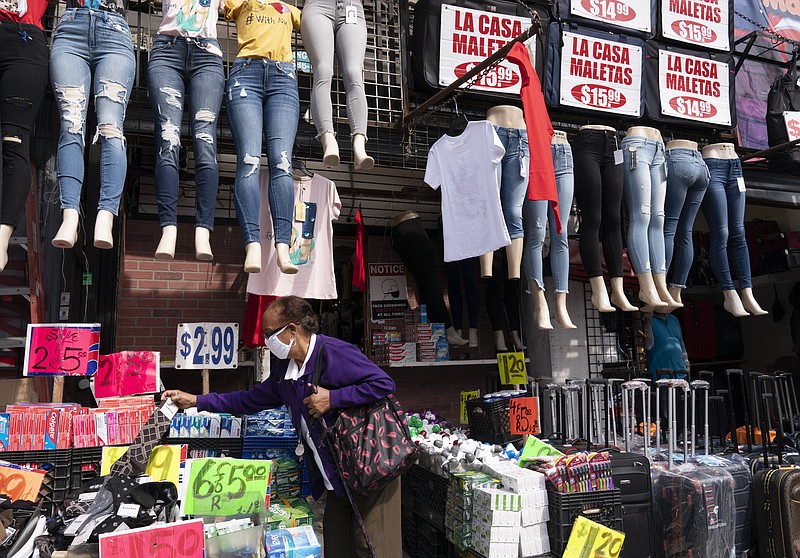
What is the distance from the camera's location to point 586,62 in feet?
16.7

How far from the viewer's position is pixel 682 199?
487cm

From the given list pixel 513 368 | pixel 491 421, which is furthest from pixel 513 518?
pixel 513 368

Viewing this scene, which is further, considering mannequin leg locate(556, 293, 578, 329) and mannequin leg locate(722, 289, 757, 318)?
mannequin leg locate(722, 289, 757, 318)

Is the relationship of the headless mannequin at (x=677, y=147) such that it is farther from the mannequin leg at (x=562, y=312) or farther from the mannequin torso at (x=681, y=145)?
the mannequin leg at (x=562, y=312)

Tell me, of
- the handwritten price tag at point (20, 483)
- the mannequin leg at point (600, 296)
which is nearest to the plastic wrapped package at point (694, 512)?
the mannequin leg at point (600, 296)

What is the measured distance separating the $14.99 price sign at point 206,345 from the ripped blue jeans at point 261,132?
90cm

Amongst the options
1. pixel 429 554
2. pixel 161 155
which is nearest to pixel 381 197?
pixel 161 155

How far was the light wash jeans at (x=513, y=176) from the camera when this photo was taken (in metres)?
4.17

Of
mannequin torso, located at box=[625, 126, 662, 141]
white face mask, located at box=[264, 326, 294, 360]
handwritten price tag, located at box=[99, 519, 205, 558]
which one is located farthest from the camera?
mannequin torso, located at box=[625, 126, 662, 141]

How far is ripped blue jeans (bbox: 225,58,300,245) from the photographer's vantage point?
335 centimetres

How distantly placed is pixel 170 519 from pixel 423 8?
4015mm

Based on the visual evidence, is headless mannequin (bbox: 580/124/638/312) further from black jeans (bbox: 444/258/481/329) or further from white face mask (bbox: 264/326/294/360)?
white face mask (bbox: 264/326/294/360)

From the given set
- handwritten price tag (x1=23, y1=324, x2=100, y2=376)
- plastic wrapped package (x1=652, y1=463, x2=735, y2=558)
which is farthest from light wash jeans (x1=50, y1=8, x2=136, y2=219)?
plastic wrapped package (x1=652, y1=463, x2=735, y2=558)

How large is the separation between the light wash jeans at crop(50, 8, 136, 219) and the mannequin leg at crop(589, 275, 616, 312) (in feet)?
10.8
